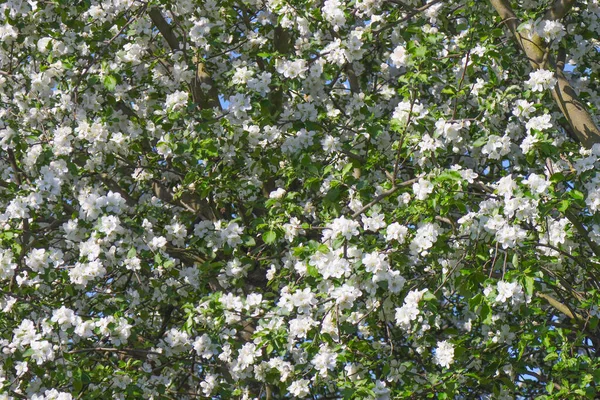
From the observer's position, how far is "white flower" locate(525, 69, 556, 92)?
564 cm

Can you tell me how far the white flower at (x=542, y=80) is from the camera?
5641 mm

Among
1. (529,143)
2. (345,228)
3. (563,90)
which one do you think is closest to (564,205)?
(529,143)

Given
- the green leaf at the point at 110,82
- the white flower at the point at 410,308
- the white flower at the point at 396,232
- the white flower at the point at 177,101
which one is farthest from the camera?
the white flower at the point at 177,101

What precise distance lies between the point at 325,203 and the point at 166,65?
2217 mm

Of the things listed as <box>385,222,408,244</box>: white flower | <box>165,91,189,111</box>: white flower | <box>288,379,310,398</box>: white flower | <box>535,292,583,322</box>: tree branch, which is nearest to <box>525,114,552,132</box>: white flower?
<box>385,222,408,244</box>: white flower

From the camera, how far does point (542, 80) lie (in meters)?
5.65

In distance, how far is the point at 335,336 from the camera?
5.48 m

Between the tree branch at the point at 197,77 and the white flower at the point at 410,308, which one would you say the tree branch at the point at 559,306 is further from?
the tree branch at the point at 197,77

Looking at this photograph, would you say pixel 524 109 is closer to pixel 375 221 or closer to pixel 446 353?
pixel 375 221

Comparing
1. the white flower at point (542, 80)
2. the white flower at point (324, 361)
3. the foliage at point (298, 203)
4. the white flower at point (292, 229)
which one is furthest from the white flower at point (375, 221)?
the white flower at point (542, 80)

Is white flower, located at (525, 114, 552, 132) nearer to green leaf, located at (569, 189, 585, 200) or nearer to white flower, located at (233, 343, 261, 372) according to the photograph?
green leaf, located at (569, 189, 585, 200)

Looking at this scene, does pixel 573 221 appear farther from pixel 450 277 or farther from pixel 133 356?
pixel 133 356

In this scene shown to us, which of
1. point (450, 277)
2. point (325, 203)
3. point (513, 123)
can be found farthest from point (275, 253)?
point (513, 123)

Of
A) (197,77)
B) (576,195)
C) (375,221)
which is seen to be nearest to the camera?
(576,195)
